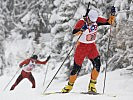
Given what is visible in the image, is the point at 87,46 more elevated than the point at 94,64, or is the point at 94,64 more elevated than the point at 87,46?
the point at 87,46

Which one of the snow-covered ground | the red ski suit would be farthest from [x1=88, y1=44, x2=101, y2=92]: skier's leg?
the snow-covered ground

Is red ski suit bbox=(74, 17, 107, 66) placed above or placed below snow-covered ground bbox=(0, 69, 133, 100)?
above

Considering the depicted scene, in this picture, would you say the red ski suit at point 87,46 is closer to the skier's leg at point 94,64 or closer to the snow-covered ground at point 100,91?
the skier's leg at point 94,64

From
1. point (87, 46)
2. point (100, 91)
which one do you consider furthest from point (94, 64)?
point (100, 91)

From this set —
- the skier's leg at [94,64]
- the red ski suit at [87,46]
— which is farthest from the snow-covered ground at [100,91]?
the red ski suit at [87,46]

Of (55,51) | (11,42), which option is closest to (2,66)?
(11,42)

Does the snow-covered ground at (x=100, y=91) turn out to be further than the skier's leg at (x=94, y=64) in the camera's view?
No

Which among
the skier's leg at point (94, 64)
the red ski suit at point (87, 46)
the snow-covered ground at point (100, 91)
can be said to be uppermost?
the red ski suit at point (87, 46)

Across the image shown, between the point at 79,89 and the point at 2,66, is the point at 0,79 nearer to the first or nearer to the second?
the point at 2,66

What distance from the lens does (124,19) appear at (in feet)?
43.8

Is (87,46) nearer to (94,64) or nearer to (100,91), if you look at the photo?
(94,64)

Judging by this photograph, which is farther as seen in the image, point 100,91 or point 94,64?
point 100,91

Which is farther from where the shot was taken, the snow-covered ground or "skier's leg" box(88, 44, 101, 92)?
"skier's leg" box(88, 44, 101, 92)

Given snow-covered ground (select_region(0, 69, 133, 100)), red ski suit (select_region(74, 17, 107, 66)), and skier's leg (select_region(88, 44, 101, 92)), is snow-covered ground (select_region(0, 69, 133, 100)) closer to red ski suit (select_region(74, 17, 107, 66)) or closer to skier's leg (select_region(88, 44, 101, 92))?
skier's leg (select_region(88, 44, 101, 92))
